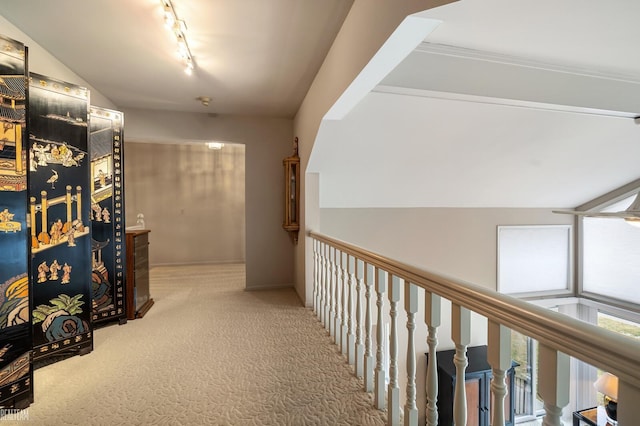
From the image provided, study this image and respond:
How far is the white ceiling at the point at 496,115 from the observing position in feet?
4.97

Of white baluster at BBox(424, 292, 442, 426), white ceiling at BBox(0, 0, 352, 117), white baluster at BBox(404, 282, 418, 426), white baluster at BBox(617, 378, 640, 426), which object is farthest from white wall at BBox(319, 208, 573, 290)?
white baluster at BBox(617, 378, 640, 426)

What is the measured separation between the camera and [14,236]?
1.52m

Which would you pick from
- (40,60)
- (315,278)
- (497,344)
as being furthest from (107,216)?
(497,344)

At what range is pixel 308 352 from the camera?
2.08m

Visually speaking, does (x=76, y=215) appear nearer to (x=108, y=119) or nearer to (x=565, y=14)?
(x=108, y=119)

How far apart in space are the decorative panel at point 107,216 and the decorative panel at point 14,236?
3.08 feet

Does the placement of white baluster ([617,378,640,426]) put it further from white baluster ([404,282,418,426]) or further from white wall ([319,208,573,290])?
white wall ([319,208,573,290])

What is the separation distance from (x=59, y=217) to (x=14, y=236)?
0.52 meters

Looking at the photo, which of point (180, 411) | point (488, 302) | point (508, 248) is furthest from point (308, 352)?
point (508, 248)

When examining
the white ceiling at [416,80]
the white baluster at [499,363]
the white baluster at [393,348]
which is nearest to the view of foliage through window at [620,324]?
the white ceiling at [416,80]

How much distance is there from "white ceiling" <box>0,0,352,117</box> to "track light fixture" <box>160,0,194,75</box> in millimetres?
36

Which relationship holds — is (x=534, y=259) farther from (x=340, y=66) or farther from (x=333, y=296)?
(x=340, y=66)

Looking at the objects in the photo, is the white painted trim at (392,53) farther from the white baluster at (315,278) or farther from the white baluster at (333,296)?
the white baluster at (315,278)

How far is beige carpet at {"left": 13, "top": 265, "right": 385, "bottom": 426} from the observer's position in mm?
1479
